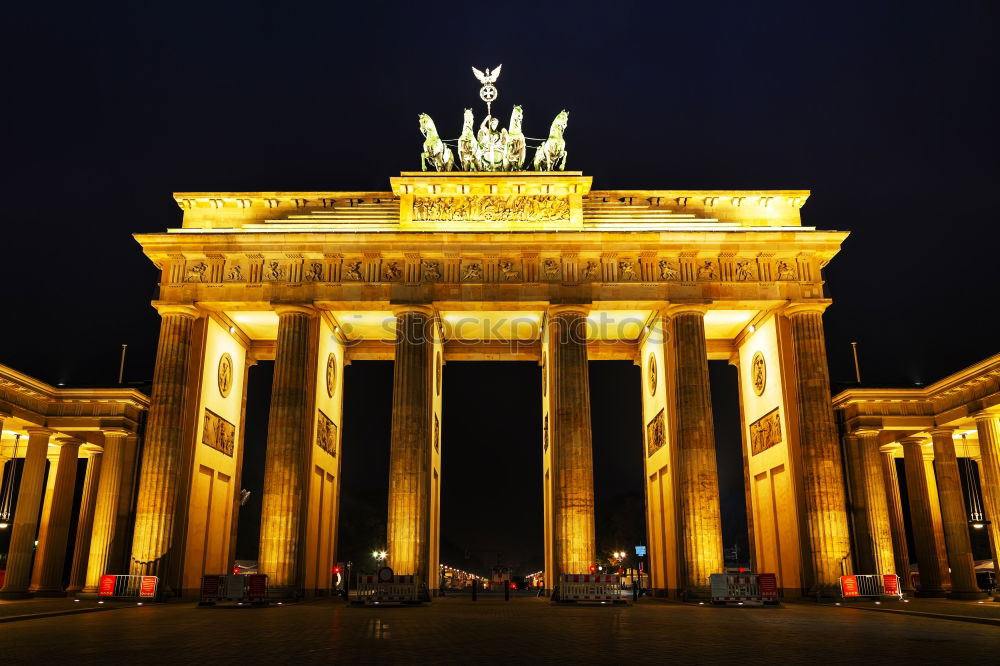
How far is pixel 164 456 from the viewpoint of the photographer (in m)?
29.5

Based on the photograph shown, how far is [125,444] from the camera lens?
111 ft

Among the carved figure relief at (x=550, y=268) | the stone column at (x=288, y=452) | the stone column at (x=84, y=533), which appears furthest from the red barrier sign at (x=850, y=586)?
the stone column at (x=84, y=533)

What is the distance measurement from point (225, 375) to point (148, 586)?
10.4 m

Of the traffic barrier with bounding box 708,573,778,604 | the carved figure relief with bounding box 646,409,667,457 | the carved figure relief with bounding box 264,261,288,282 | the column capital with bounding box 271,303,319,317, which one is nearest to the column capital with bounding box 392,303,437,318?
the column capital with bounding box 271,303,319,317

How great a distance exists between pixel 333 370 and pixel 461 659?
27.2m

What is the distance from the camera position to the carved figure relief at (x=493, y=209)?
32719 mm

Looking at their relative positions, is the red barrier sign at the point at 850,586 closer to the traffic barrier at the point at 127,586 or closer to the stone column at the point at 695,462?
the stone column at the point at 695,462

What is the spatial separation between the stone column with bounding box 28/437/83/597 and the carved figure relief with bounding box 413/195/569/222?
2003 centimetres

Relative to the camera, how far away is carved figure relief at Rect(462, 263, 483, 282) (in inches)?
1254

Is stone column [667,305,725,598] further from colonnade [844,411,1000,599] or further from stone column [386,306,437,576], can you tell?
stone column [386,306,437,576]

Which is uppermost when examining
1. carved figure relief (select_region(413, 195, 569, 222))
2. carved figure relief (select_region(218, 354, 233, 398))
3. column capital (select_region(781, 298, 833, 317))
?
carved figure relief (select_region(413, 195, 569, 222))

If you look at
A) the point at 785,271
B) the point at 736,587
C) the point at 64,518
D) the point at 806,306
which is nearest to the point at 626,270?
the point at 785,271

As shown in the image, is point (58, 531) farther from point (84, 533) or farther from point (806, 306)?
point (806, 306)

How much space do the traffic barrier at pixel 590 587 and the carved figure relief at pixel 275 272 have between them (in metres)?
16.6
